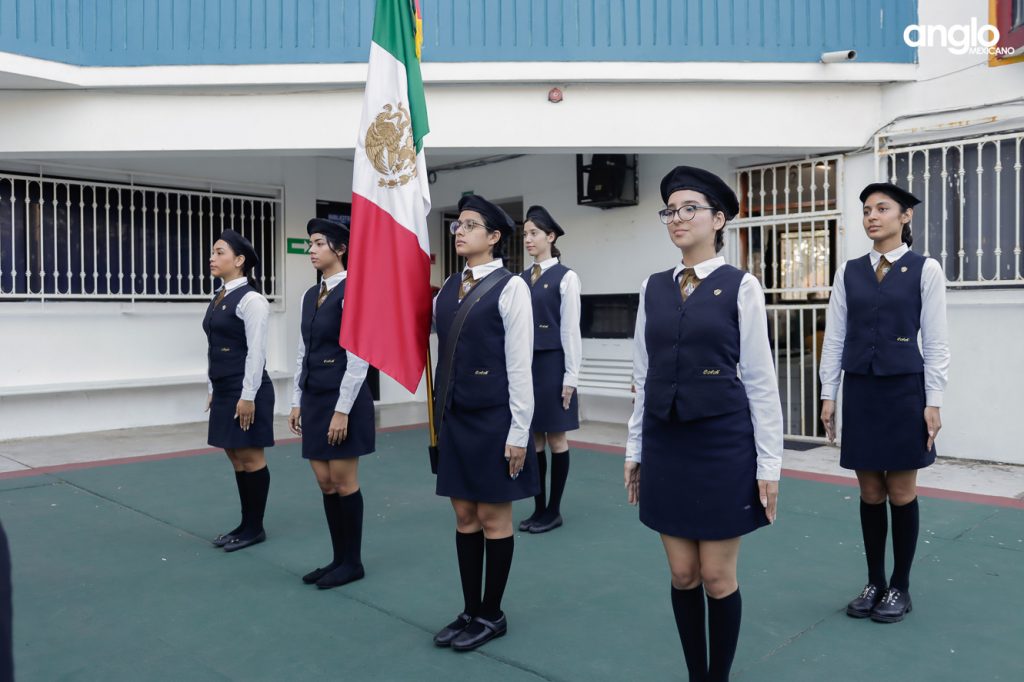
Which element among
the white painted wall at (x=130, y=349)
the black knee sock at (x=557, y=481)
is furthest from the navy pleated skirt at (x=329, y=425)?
the white painted wall at (x=130, y=349)

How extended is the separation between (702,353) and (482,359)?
92cm

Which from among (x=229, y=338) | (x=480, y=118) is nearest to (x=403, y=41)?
(x=229, y=338)

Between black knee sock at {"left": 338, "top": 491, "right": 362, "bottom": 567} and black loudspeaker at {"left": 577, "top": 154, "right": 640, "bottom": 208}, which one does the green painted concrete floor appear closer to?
black knee sock at {"left": 338, "top": 491, "right": 362, "bottom": 567}

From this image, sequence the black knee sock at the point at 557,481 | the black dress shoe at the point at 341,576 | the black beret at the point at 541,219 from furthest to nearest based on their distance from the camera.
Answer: the black beret at the point at 541,219 → the black knee sock at the point at 557,481 → the black dress shoe at the point at 341,576

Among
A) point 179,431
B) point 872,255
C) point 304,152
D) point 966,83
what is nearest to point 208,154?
point 304,152

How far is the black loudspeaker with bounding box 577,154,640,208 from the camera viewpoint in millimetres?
7703

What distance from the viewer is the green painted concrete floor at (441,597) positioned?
277 centimetres

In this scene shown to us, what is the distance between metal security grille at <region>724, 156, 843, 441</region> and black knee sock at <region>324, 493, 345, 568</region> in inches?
173

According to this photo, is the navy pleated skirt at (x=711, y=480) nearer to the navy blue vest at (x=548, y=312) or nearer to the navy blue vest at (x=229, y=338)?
the navy blue vest at (x=548, y=312)

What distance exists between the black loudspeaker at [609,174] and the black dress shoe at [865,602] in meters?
5.11

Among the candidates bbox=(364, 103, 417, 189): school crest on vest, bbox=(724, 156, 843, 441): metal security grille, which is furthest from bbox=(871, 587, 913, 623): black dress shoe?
bbox=(724, 156, 843, 441): metal security grille

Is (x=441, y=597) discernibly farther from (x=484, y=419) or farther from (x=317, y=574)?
(x=484, y=419)

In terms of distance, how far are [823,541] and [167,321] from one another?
669cm

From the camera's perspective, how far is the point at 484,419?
291 cm
